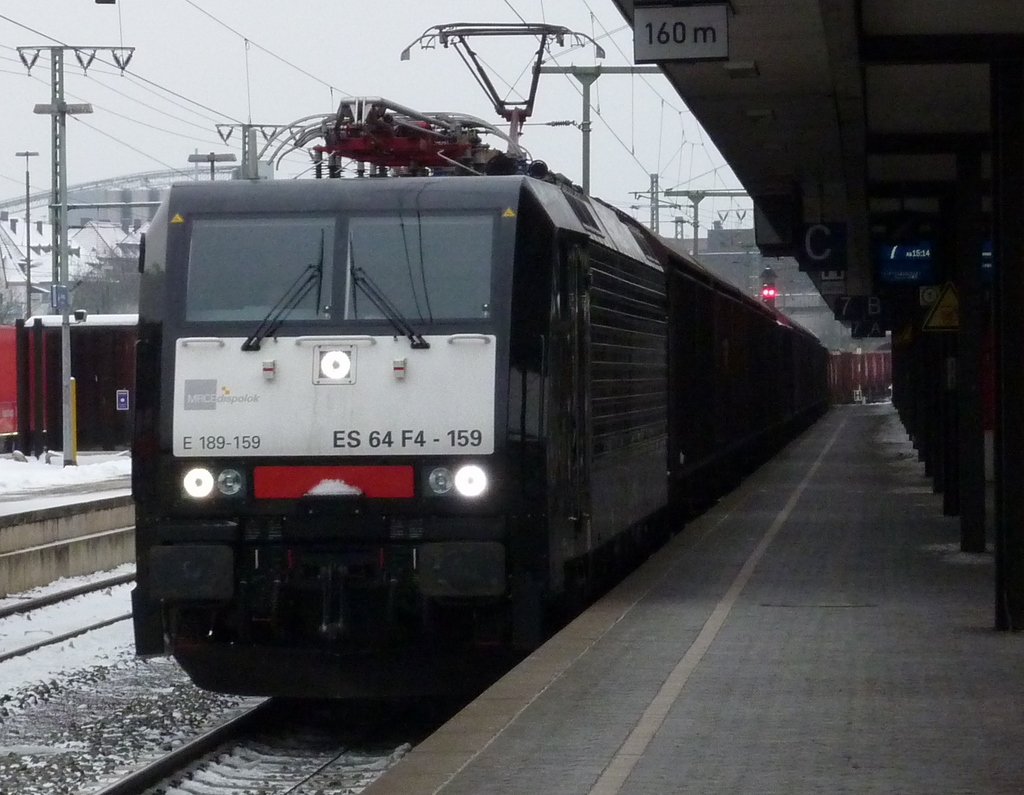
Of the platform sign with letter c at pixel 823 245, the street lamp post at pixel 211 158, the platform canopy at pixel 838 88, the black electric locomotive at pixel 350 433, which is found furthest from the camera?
the street lamp post at pixel 211 158

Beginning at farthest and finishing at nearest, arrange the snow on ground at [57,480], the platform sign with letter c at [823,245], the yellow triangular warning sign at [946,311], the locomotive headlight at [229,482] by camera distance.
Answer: the snow on ground at [57,480] → the platform sign with letter c at [823,245] → the yellow triangular warning sign at [946,311] → the locomotive headlight at [229,482]

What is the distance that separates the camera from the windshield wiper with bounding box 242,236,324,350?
9.18 meters

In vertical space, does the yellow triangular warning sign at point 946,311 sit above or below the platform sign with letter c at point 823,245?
below

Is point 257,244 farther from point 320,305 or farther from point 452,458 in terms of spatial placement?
point 452,458

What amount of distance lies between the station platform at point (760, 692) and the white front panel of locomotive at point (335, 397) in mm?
1310

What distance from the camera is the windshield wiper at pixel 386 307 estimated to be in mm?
9078

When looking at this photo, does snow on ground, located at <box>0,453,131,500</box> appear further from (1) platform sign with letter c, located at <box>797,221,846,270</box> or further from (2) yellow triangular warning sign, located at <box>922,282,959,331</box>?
(2) yellow triangular warning sign, located at <box>922,282,959,331</box>

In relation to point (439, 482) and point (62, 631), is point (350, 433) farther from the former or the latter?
point (62, 631)

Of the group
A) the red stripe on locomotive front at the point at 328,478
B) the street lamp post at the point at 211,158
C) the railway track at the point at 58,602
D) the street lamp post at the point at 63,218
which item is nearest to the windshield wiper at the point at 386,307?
the red stripe on locomotive front at the point at 328,478

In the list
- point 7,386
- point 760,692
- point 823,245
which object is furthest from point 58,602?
point 7,386

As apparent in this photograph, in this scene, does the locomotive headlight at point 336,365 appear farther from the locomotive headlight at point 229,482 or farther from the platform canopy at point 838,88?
the platform canopy at point 838,88

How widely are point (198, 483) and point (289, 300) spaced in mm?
1047

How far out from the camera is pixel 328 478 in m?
9.01

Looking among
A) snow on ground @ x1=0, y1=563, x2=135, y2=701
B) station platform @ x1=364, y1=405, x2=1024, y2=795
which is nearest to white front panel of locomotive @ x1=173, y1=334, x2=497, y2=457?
station platform @ x1=364, y1=405, x2=1024, y2=795
